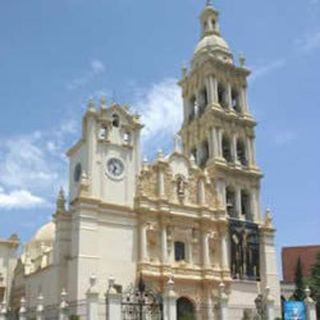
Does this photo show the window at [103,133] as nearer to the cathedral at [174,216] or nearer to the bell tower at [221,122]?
the cathedral at [174,216]

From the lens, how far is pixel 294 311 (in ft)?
95.8

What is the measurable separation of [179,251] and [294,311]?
1270 centimetres

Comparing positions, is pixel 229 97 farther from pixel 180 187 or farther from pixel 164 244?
pixel 164 244

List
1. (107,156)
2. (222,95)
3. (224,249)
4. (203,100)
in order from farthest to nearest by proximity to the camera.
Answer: (203,100)
(222,95)
(224,249)
(107,156)

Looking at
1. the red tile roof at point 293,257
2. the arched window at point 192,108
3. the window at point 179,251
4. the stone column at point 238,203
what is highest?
the arched window at point 192,108

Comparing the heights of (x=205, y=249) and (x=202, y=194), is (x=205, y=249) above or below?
below

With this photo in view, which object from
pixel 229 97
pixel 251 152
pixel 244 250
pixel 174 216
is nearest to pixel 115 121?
pixel 174 216

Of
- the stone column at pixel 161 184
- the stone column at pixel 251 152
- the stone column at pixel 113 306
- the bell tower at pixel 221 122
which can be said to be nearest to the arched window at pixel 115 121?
the stone column at pixel 161 184

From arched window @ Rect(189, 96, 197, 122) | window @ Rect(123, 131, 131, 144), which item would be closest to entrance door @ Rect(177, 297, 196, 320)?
window @ Rect(123, 131, 131, 144)

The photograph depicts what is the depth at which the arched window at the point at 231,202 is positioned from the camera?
44544 millimetres

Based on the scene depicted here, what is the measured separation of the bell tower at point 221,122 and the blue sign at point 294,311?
581 inches

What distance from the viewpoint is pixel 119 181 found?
3966cm

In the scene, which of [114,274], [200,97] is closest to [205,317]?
[114,274]

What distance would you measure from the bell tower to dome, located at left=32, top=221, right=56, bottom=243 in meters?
14.7
